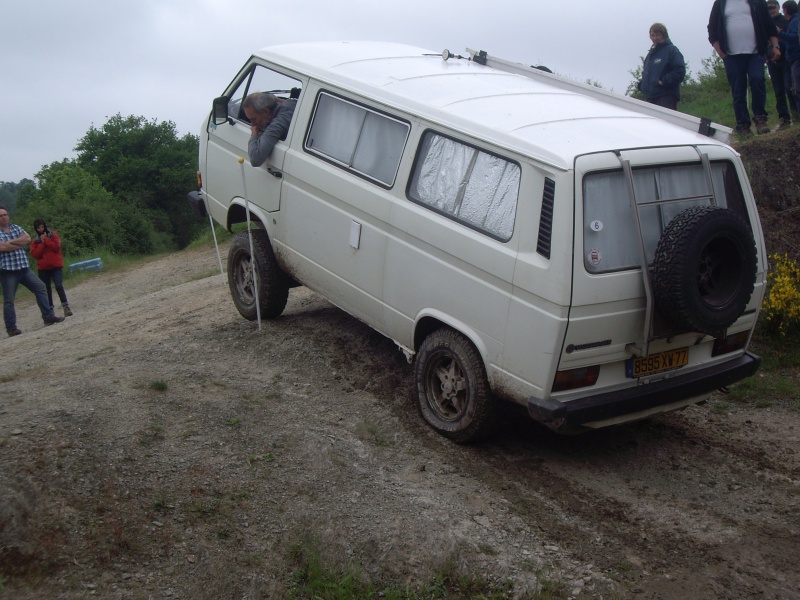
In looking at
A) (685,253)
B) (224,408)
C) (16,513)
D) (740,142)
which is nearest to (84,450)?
(16,513)

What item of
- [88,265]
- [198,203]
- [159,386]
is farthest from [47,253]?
[159,386]

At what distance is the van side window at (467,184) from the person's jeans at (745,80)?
5775 millimetres

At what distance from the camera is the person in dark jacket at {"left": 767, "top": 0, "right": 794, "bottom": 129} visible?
10492 millimetres

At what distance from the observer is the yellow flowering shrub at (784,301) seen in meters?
7.75

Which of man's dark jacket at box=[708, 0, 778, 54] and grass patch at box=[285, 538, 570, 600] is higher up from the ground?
man's dark jacket at box=[708, 0, 778, 54]

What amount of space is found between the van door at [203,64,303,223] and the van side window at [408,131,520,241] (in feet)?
5.25

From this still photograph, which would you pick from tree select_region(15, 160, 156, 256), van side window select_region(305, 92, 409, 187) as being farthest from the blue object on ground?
van side window select_region(305, 92, 409, 187)

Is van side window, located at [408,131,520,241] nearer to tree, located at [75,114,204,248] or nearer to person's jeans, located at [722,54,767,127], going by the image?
person's jeans, located at [722,54,767,127]

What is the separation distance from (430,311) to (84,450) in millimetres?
2261

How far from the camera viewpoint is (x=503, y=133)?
5273mm

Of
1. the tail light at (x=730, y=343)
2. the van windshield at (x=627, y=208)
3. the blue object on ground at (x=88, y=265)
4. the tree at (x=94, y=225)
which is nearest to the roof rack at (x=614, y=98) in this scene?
the van windshield at (x=627, y=208)

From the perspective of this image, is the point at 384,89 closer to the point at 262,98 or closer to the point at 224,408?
the point at 262,98

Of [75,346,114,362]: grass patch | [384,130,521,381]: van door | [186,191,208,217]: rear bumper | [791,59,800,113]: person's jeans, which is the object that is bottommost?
[75,346,114,362]: grass patch

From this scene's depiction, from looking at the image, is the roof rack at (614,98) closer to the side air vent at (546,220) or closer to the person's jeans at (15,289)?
the side air vent at (546,220)
